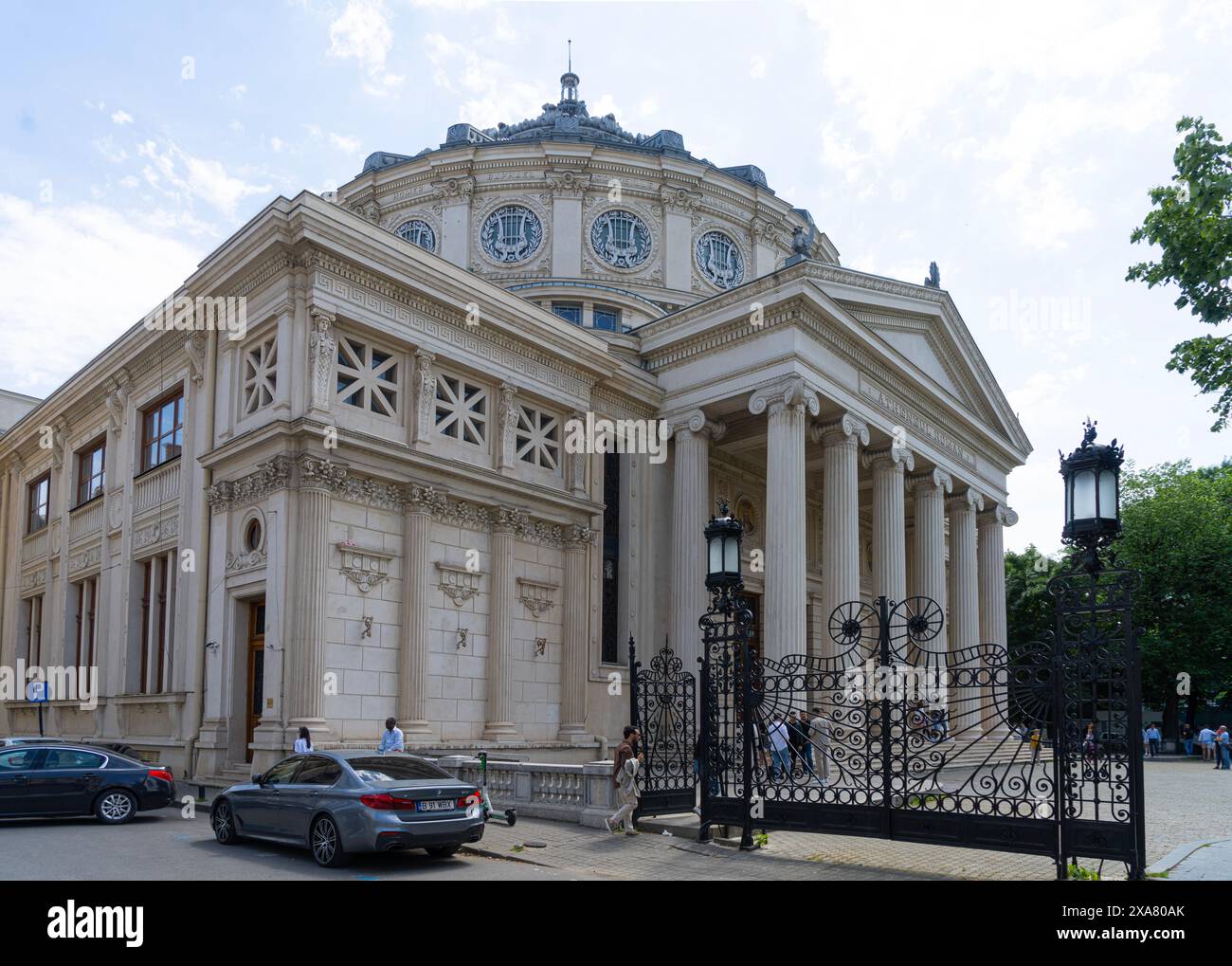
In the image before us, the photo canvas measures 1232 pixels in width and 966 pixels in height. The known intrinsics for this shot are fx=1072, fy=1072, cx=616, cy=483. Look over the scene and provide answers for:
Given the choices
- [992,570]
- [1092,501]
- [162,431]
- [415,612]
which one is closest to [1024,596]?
[992,570]

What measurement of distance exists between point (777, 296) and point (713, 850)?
1528 cm

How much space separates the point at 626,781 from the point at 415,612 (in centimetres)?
791

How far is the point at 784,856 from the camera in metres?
14.3

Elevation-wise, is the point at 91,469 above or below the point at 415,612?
above

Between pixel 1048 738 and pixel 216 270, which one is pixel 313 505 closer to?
pixel 216 270

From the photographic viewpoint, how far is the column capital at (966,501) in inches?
1435

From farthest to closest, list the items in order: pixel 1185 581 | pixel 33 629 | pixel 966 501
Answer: pixel 1185 581, pixel 966 501, pixel 33 629

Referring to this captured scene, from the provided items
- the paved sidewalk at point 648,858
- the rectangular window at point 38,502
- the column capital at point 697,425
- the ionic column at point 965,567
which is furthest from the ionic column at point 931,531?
the rectangular window at point 38,502

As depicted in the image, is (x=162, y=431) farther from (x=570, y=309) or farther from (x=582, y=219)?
(x=582, y=219)

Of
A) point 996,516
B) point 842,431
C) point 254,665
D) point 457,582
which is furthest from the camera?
point 996,516

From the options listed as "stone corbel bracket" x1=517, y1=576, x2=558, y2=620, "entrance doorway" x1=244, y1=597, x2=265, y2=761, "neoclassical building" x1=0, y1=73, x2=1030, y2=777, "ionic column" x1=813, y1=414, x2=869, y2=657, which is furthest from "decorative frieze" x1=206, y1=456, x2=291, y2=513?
"ionic column" x1=813, y1=414, x2=869, y2=657

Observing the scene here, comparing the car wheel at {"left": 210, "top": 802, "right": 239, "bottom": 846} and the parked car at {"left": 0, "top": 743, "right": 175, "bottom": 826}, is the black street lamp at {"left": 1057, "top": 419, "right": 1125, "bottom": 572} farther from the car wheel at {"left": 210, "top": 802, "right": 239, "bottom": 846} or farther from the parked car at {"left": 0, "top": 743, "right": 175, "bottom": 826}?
the parked car at {"left": 0, "top": 743, "right": 175, "bottom": 826}

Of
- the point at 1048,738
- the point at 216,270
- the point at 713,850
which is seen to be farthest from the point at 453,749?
the point at 1048,738

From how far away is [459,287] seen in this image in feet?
79.4
